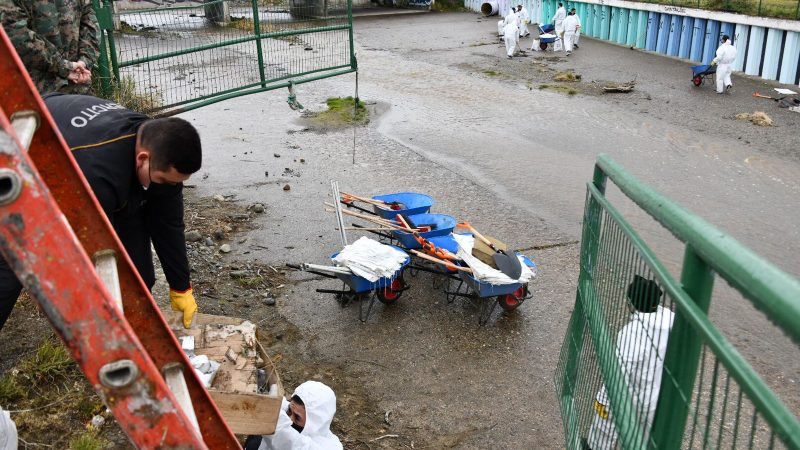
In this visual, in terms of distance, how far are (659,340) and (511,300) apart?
339 cm

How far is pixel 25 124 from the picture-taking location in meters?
1.73

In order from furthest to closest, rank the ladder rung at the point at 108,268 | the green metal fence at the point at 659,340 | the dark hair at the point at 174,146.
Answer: the dark hair at the point at 174,146 < the ladder rung at the point at 108,268 < the green metal fence at the point at 659,340

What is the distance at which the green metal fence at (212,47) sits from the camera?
26.5ft

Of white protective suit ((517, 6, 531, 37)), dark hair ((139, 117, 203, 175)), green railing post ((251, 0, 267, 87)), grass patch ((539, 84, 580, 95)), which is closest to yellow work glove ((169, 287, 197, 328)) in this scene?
dark hair ((139, 117, 203, 175))

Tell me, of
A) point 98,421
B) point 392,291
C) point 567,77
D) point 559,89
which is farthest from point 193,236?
point 567,77

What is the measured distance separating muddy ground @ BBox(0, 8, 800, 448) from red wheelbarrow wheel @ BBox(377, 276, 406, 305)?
0.12 metres

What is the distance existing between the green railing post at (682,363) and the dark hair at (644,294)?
309 mm

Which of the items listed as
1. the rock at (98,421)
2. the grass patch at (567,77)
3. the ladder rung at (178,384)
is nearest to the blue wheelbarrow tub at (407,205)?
the rock at (98,421)

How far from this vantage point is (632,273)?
2.33m

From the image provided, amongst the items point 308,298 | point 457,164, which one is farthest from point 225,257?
point 457,164

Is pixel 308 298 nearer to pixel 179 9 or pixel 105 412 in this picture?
pixel 105 412

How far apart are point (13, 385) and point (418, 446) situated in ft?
7.57

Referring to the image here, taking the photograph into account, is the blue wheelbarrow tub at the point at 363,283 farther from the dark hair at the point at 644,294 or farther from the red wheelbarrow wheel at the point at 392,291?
the dark hair at the point at 644,294

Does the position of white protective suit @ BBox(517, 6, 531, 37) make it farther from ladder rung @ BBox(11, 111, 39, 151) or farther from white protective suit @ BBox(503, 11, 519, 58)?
ladder rung @ BBox(11, 111, 39, 151)
